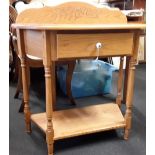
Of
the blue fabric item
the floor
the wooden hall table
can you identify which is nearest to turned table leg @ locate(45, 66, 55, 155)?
the wooden hall table

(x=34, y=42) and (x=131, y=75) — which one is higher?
(x=34, y=42)

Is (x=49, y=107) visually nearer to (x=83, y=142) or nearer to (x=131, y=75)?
(x=83, y=142)

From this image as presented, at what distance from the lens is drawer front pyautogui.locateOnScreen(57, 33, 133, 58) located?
98cm

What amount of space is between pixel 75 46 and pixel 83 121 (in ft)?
1.58

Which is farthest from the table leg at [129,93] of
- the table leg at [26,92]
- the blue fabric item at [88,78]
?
the blue fabric item at [88,78]

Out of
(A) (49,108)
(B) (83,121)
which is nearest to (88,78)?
(B) (83,121)

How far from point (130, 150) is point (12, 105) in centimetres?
103

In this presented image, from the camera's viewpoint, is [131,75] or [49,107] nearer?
[49,107]

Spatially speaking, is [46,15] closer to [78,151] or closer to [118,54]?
[118,54]

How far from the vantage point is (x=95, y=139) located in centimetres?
131

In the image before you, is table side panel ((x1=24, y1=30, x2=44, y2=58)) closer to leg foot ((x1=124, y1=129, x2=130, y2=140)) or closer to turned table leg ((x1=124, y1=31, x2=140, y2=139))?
turned table leg ((x1=124, y1=31, x2=140, y2=139))

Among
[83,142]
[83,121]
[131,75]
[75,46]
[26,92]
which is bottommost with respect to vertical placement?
[83,142]

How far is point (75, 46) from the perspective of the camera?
1.00 metres

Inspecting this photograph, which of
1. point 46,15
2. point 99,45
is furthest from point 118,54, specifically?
point 46,15
